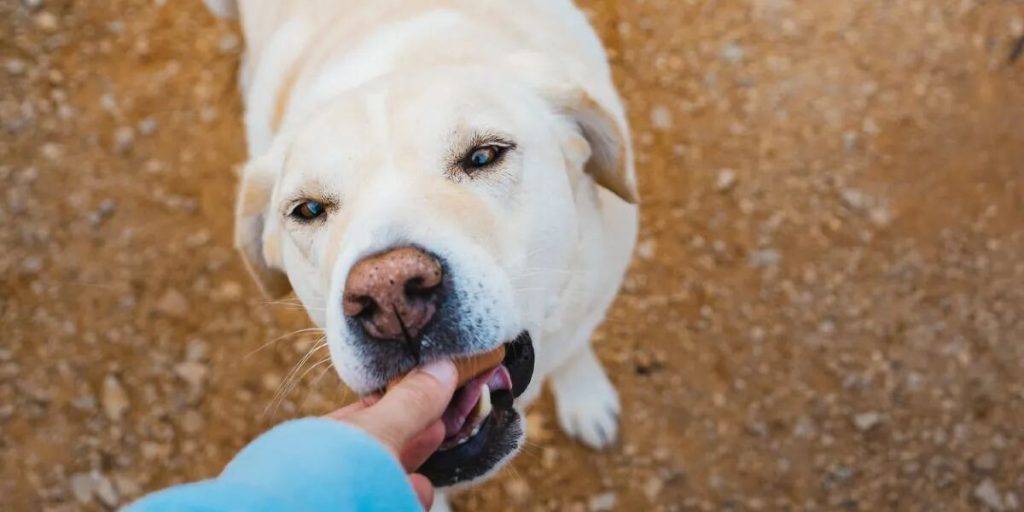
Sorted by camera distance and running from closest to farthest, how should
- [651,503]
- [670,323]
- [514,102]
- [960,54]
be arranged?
1. [514,102]
2. [651,503]
3. [670,323]
4. [960,54]

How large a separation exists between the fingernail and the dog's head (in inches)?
1.0

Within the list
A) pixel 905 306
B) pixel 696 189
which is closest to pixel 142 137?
pixel 696 189

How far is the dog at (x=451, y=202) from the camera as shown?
5.51 feet

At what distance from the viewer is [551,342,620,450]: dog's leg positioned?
326 cm

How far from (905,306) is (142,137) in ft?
11.3

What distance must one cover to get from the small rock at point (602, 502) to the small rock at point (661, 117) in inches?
63.7

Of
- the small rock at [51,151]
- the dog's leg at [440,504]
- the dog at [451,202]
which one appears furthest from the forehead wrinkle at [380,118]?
the small rock at [51,151]

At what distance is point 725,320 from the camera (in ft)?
11.3

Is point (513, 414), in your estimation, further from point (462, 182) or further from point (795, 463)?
point (795, 463)

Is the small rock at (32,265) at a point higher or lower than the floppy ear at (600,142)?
lower

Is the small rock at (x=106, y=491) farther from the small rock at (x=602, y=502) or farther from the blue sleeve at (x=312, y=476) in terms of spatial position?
the blue sleeve at (x=312, y=476)

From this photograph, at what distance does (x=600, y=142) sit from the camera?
7.11 ft

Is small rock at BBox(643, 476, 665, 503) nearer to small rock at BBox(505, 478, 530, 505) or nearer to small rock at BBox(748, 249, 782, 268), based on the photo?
small rock at BBox(505, 478, 530, 505)

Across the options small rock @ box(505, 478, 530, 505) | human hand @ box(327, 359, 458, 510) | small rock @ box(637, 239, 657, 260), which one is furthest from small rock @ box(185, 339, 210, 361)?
human hand @ box(327, 359, 458, 510)
